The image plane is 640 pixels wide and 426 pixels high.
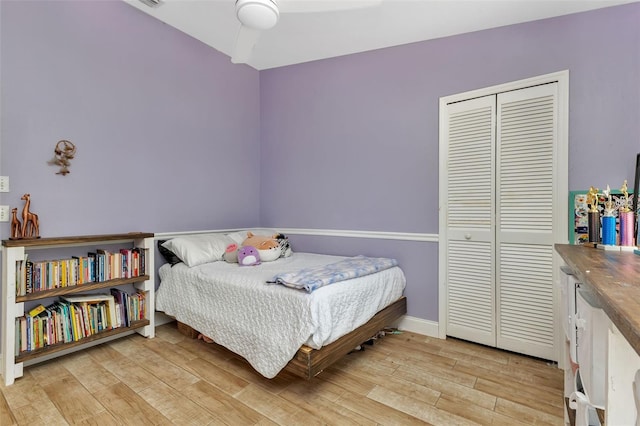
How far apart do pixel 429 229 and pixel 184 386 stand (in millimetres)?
2167

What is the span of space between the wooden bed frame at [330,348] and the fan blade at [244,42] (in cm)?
188

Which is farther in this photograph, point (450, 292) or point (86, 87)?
point (450, 292)

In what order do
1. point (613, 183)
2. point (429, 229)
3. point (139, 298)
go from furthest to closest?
point (429, 229), point (139, 298), point (613, 183)

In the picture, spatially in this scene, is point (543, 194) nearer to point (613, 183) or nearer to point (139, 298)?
point (613, 183)

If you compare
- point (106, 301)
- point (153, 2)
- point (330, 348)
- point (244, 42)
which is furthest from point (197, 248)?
point (153, 2)

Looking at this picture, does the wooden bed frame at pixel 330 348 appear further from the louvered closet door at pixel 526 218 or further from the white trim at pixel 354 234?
the louvered closet door at pixel 526 218

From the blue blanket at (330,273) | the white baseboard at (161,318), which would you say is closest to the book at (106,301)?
the white baseboard at (161,318)

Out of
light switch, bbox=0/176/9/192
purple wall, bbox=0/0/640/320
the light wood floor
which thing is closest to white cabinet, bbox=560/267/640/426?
the light wood floor

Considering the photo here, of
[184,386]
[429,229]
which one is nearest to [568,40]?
[429,229]

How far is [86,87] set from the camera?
229 centimetres

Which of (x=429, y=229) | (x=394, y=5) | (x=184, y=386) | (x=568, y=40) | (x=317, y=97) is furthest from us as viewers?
(x=317, y=97)

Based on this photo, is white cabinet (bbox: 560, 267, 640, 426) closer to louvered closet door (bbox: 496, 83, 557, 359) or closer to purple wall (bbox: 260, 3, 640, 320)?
louvered closet door (bbox: 496, 83, 557, 359)

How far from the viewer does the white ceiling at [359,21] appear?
86.0 inches

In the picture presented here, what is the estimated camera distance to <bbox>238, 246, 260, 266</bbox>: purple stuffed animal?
2516 mm
